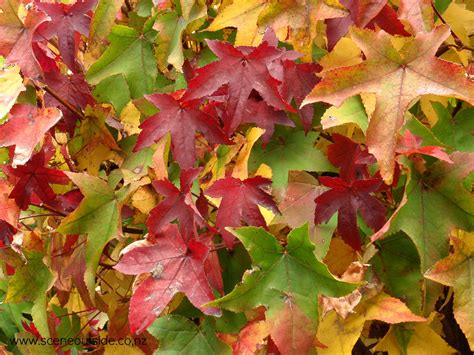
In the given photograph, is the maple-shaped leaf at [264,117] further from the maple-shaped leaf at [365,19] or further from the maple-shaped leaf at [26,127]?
the maple-shaped leaf at [26,127]

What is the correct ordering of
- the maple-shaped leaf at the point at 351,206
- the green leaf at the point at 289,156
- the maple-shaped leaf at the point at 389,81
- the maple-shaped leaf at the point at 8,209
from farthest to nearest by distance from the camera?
the maple-shaped leaf at the point at 8,209
the green leaf at the point at 289,156
the maple-shaped leaf at the point at 351,206
the maple-shaped leaf at the point at 389,81

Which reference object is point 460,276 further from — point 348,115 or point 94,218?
point 94,218

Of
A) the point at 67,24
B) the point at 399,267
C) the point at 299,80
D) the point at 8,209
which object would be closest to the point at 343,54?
the point at 299,80

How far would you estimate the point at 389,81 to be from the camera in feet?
2.60

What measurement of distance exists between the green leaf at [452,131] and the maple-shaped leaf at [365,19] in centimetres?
13


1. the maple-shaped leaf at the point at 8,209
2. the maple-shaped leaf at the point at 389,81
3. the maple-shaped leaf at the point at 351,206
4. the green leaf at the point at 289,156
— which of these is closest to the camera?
the maple-shaped leaf at the point at 389,81

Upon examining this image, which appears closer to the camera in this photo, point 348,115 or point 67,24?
point 348,115

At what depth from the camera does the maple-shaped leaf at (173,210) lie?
896mm

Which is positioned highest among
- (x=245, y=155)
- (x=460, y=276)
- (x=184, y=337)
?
(x=245, y=155)

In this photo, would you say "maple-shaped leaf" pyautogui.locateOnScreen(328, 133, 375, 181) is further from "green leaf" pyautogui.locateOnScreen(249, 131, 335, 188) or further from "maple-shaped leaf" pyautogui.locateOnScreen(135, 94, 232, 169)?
"maple-shaped leaf" pyautogui.locateOnScreen(135, 94, 232, 169)

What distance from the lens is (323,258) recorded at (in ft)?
2.93

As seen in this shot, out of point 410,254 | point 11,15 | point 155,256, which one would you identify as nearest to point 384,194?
point 410,254

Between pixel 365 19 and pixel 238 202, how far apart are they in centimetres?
31

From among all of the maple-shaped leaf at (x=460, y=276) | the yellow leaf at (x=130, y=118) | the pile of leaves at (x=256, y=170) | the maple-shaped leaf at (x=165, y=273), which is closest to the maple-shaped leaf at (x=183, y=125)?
the pile of leaves at (x=256, y=170)
